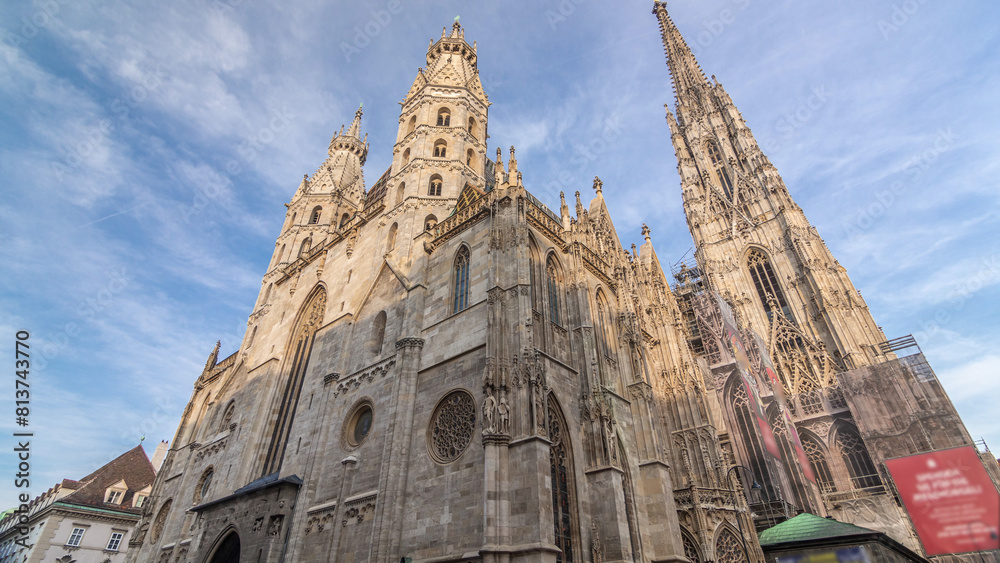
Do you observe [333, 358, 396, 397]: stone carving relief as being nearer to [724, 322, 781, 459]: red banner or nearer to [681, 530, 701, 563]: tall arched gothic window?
[681, 530, 701, 563]: tall arched gothic window

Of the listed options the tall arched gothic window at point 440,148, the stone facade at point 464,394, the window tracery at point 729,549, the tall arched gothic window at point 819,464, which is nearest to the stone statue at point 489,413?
the stone facade at point 464,394

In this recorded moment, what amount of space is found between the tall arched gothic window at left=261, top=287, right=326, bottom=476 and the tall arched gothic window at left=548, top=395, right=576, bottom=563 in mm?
13212

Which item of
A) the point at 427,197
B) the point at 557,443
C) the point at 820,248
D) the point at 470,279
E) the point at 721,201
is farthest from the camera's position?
the point at 721,201

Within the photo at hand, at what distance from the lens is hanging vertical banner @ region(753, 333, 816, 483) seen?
26781 mm

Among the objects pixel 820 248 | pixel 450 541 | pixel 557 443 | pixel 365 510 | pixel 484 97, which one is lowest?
pixel 450 541

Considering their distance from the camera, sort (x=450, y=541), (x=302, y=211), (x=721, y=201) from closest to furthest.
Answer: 1. (x=450, y=541)
2. (x=302, y=211)
3. (x=721, y=201)

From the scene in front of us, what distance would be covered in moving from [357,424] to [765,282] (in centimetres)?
3365

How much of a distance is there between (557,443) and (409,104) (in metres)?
21.2

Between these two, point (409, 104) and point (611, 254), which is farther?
point (409, 104)

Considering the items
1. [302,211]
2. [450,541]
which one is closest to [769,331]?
[450,541]

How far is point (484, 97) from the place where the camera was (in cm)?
2833

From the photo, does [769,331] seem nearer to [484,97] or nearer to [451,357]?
[484,97]

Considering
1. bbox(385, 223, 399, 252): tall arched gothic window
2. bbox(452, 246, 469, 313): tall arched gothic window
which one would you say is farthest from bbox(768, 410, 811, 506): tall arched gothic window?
bbox(385, 223, 399, 252): tall arched gothic window

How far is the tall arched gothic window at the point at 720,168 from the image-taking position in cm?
4591
